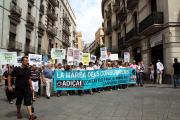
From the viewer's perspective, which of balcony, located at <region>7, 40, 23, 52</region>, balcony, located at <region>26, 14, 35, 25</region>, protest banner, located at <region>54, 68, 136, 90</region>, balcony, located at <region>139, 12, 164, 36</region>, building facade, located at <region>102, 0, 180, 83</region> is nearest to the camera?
protest banner, located at <region>54, 68, 136, 90</region>

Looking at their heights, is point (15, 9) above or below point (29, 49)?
above

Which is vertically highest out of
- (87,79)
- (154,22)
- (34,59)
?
(154,22)

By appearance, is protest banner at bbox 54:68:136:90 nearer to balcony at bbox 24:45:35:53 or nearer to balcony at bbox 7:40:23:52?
balcony at bbox 7:40:23:52

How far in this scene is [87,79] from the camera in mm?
7875

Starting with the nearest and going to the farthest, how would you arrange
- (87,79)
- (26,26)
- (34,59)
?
(87,79)
(34,59)
(26,26)

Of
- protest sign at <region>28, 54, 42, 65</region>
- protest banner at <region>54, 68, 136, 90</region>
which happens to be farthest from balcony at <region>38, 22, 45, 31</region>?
protest banner at <region>54, 68, 136, 90</region>

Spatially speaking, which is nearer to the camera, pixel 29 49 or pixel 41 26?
pixel 29 49

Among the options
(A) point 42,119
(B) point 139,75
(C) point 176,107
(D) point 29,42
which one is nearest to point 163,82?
(B) point 139,75

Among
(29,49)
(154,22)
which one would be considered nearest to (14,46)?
(29,49)

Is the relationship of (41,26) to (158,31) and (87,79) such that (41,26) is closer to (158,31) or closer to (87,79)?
(158,31)

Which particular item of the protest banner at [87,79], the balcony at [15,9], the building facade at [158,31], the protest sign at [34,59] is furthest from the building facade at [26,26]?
the building facade at [158,31]

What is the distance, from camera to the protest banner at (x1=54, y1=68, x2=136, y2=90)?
24.9ft

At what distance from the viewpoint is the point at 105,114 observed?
14.4 feet

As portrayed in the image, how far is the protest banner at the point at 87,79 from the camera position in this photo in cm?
758
